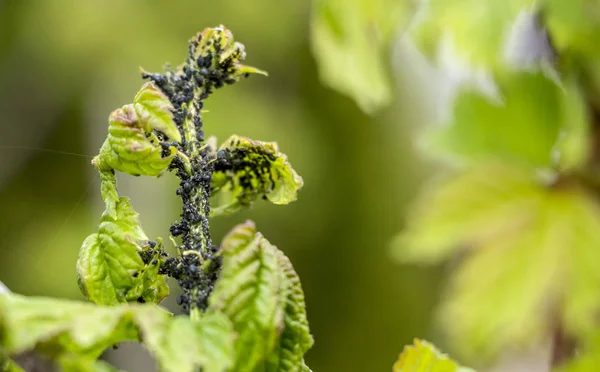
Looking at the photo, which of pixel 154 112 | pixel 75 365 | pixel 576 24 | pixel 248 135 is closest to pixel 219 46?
pixel 154 112

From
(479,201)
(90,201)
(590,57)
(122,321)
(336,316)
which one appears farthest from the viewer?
(336,316)

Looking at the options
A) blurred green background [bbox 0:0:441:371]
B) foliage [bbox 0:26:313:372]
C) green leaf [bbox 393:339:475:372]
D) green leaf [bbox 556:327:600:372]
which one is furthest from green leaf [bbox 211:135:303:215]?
blurred green background [bbox 0:0:441:371]

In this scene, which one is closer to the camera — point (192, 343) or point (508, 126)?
point (192, 343)

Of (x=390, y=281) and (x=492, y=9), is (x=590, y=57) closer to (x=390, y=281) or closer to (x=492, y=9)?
(x=492, y=9)

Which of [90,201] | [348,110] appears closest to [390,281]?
[348,110]

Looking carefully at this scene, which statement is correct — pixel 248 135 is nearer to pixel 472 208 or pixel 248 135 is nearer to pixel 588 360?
pixel 472 208
